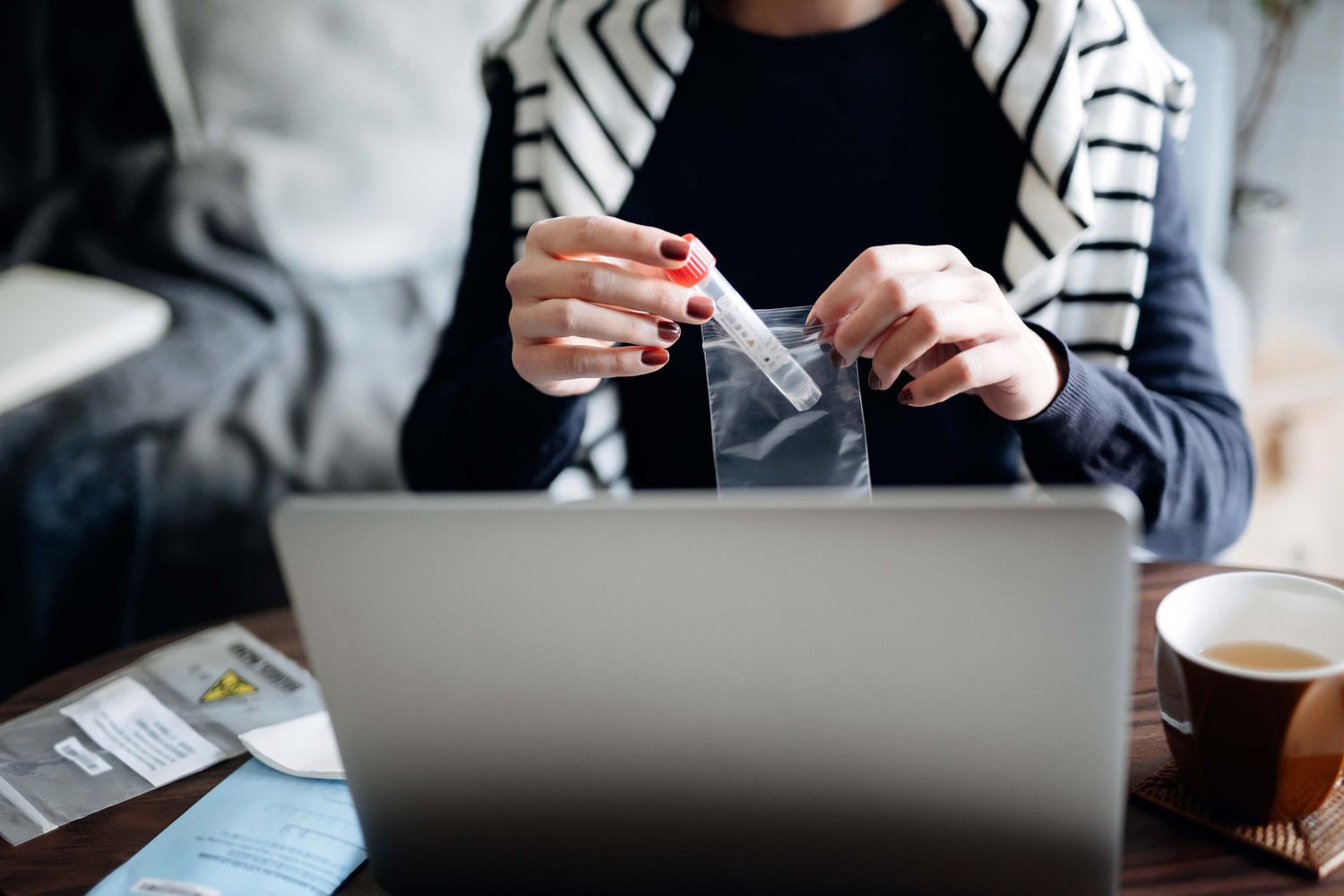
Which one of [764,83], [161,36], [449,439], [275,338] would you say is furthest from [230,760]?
[161,36]

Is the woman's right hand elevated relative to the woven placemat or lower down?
elevated

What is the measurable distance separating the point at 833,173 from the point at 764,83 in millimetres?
97

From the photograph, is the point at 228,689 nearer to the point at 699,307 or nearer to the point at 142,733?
the point at 142,733

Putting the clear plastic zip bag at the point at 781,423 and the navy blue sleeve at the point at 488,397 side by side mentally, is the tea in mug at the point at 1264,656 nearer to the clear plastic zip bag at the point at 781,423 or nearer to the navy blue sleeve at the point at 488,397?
the clear plastic zip bag at the point at 781,423

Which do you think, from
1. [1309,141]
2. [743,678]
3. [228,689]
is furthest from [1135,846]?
[1309,141]

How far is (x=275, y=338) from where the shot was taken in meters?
1.58

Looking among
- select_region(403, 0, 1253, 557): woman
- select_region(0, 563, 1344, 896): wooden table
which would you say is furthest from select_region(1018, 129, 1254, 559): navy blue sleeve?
select_region(0, 563, 1344, 896): wooden table

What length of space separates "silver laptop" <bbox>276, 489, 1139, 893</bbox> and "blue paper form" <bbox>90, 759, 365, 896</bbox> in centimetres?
9

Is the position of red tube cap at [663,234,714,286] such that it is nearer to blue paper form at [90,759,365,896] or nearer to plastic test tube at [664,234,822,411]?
plastic test tube at [664,234,822,411]

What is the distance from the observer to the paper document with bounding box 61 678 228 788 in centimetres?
63

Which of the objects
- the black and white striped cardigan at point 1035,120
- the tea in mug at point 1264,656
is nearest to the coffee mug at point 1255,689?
the tea in mug at point 1264,656

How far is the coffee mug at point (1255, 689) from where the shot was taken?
0.47 meters

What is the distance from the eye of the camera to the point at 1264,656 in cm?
54

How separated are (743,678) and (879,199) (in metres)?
0.59
